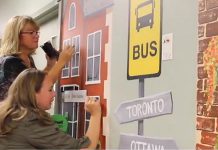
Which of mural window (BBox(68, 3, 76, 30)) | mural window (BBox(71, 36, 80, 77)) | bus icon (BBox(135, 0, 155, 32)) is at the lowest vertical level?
mural window (BBox(71, 36, 80, 77))

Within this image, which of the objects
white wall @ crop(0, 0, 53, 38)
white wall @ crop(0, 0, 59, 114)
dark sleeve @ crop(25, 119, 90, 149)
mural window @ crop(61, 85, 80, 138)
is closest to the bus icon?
dark sleeve @ crop(25, 119, 90, 149)

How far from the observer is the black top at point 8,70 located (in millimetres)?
1995

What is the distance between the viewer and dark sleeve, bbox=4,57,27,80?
6.54 feet

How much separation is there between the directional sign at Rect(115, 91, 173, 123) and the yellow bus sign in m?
0.11

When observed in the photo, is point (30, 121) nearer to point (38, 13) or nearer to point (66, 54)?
point (66, 54)

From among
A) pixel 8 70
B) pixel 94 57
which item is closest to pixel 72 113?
pixel 94 57

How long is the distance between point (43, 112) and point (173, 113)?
572 millimetres

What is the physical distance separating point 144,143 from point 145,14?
57 cm

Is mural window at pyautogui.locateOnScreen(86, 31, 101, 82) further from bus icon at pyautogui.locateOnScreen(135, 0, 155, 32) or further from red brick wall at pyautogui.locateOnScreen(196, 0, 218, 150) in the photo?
red brick wall at pyautogui.locateOnScreen(196, 0, 218, 150)

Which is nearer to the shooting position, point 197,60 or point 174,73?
point 197,60

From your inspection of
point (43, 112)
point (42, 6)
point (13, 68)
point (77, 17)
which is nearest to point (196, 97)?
point (43, 112)

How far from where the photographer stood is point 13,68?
6.58ft

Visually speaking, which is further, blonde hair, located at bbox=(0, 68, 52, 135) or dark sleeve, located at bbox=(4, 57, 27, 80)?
dark sleeve, located at bbox=(4, 57, 27, 80)

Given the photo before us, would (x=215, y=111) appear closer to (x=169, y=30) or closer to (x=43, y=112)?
(x=169, y=30)
